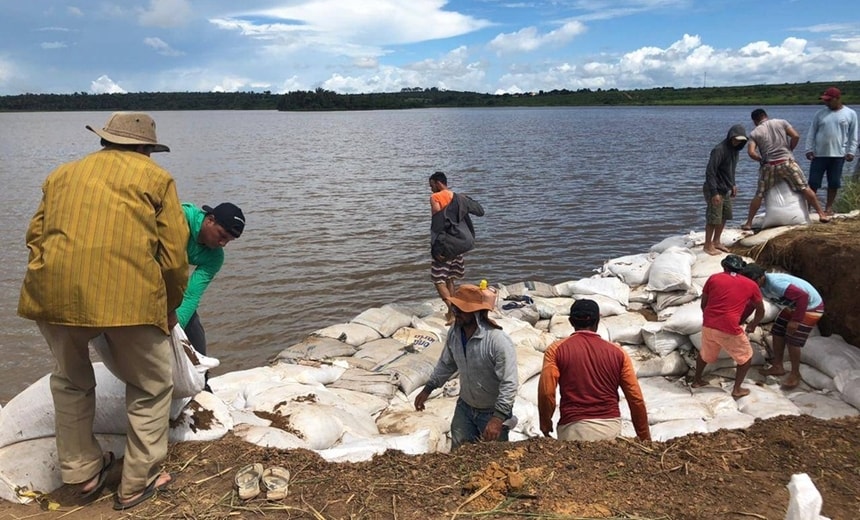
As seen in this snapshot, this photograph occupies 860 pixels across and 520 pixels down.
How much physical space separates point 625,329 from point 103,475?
4.74 metres

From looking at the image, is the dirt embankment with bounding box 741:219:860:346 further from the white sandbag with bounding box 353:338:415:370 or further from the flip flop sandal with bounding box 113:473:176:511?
the flip flop sandal with bounding box 113:473:176:511

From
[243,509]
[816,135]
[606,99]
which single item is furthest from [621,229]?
[606,99]

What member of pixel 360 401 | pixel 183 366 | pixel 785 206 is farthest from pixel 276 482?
pixel 785 206

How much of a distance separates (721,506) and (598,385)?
36.4 inches

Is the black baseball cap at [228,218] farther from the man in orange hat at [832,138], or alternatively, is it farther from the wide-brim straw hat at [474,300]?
the man in orange hat at [832,138]

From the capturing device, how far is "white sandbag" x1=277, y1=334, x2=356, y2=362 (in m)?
5.72

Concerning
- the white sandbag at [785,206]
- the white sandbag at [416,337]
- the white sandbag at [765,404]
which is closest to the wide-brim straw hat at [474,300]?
the white sandbag at [765,404]

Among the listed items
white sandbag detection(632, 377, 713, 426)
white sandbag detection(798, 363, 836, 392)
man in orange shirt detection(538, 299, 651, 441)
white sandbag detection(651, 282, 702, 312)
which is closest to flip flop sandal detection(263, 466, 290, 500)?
man in orange shirt detection(538, 299, 651, 441)

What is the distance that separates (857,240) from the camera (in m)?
5.64

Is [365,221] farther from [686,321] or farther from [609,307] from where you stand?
[686,321]

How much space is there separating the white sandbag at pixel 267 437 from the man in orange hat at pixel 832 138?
7.27 m

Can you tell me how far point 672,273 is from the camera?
6.62m

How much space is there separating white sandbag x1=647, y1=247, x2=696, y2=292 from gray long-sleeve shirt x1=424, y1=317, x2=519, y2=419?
3.86 m

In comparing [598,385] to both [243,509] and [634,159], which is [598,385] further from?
[634,159]
